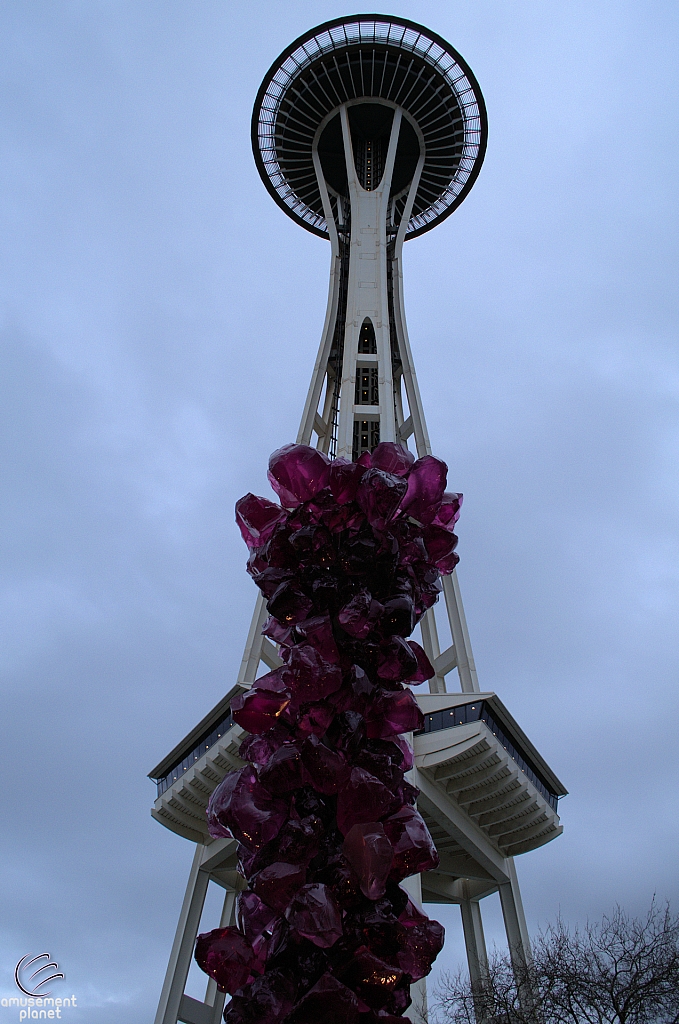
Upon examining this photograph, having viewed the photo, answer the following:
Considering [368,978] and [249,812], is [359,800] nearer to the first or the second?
[249,812]

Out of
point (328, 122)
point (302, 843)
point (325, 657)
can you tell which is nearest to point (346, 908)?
point (302, 843)

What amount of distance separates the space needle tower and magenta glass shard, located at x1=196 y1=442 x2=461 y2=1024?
567 inches

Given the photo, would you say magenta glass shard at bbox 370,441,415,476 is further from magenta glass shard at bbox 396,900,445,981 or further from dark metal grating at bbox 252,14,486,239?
dark metal grating at bbox 252,14,486,239

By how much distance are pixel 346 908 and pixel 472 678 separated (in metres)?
21.4

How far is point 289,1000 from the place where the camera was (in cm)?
277

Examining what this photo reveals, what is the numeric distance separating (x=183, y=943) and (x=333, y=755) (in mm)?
24883

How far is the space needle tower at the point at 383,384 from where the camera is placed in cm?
2175

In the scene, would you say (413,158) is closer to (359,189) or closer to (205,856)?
(359,189)

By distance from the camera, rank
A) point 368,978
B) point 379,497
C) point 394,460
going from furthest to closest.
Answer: point 394,460
point 379,497
point 368,978

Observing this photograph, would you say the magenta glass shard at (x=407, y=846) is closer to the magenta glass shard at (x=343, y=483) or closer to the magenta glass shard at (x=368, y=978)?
the magenta glass shard at (x=368, y=978)

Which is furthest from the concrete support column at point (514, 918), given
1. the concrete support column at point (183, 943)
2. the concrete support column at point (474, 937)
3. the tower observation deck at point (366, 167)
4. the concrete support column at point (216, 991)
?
the tower observation deck at point (366, 167)

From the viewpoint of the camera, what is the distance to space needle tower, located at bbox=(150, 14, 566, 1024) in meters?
21.8

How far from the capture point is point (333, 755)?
3029mm

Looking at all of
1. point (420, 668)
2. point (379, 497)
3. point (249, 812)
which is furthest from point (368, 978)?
point (379, 497)
